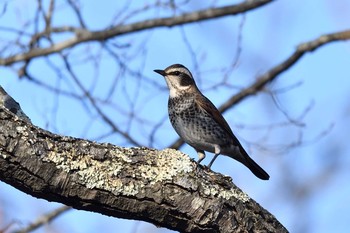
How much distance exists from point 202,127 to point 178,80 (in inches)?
31.8

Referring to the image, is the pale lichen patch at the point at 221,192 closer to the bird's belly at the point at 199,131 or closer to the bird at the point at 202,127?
the bird at the point at 202,127

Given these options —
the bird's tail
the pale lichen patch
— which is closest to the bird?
the bird's tail

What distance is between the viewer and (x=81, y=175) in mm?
3635

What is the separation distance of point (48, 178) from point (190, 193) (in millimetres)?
746

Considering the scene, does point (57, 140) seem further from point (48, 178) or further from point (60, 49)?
point (60, 49)

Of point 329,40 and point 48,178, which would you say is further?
point 329,40

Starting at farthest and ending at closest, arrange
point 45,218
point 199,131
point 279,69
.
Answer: point 279,69, point 45,218, point 199,131

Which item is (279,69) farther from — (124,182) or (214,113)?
(124,182)

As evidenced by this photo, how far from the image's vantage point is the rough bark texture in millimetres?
3506

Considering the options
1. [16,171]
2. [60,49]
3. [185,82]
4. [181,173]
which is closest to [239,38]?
[185,82]

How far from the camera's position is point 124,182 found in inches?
146

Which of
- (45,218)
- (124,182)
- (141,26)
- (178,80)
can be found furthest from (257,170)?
(124,182)

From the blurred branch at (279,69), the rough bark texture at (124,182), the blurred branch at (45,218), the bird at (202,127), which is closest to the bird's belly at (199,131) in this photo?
the bird at (202,127)

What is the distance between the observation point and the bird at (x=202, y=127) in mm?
6855
